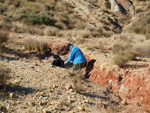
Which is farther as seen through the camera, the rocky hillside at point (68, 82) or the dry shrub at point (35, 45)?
the dry shrub at point (35, 45)

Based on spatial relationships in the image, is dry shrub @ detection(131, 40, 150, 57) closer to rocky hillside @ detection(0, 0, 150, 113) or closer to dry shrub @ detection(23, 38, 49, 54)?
rocky hillside @ detection(0, 0, 150, 113)

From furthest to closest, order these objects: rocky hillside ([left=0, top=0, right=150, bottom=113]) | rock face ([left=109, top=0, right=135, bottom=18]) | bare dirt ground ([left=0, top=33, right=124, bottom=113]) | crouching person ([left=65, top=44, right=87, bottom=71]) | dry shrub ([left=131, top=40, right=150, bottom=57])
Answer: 1. rock face ([left=109, top=0, right=135, bottom=18])
2. dry shrub ([left=131, top=40, right=150, bottom=57])
3. crouching person ([left=65, top=44, right=87, bottom=71])
4. rocky hillside ([left=0, top=0, right=150, bottom=113])
5. bare dirt ground ([left=0, top=33, right=124, bottom=113])

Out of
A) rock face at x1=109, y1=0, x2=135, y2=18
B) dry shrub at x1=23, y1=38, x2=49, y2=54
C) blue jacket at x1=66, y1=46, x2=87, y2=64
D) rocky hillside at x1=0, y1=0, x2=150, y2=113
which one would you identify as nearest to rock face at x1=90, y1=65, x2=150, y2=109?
rocky hillside at x1=0, y1=0, x2=150, y2=113

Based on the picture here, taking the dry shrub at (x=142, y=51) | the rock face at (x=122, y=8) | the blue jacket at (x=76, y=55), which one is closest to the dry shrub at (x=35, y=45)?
the blue jacket at (x=76, y=55)

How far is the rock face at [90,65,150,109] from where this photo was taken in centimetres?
416

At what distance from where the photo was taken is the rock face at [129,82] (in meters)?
4.16

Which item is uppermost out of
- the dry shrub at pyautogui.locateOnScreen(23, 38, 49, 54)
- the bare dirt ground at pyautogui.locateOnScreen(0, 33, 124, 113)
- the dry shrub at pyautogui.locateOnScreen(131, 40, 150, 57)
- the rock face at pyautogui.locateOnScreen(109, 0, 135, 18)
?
the rock face at pyautogui.locateOnScreen(109, 0, 135, 18)

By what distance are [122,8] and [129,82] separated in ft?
69.8

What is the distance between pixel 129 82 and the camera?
15.1ft

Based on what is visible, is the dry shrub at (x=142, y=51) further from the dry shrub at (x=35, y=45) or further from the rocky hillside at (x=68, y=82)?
the dry shrub at (x=35, y=45)

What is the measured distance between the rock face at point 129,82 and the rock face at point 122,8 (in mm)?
19377

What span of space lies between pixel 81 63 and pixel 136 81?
6.58 ft

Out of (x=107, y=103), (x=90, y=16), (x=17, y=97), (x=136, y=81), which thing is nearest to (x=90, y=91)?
(x=107, y=103)

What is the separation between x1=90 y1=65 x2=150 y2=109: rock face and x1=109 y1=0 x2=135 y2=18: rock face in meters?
19.4
